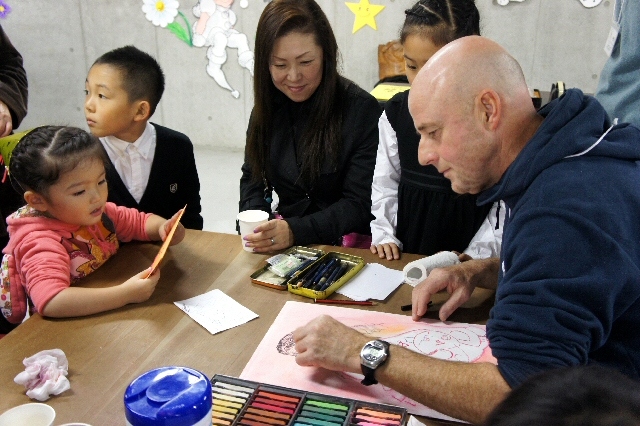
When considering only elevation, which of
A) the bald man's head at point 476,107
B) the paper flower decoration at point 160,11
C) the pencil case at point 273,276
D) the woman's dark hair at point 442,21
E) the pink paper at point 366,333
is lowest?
the pencil case at point 273,276

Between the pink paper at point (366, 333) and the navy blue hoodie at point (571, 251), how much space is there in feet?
0.71

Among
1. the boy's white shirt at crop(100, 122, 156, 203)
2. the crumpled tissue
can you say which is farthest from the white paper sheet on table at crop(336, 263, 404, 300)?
the boy's white shirt at crop(100, 122, 156, 203)

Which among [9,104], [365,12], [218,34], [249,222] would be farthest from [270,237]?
[218,34]

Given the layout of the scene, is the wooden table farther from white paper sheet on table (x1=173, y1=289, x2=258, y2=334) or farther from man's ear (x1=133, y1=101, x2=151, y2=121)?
man's ear (x1=133, y1=101, x2=151, y2=121)

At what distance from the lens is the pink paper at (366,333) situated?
Result: 1.37 meters

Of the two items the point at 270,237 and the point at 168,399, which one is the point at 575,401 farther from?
the point at 270,237

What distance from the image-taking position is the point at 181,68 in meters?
5.58

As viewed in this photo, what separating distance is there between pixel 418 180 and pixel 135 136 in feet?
3.72

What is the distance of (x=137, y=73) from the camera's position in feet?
8.09

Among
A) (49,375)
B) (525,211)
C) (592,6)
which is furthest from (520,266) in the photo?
(592,6)

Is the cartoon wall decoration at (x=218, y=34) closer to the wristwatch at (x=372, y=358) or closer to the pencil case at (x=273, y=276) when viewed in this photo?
the pencil case at (x=273, y=276)

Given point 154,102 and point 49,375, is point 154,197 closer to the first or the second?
point 154,102

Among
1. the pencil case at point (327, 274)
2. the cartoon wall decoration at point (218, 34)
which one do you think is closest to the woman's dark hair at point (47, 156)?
the pencil case at point (327, 274)

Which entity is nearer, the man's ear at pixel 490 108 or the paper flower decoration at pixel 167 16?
the man's ear at pixel 490 108
